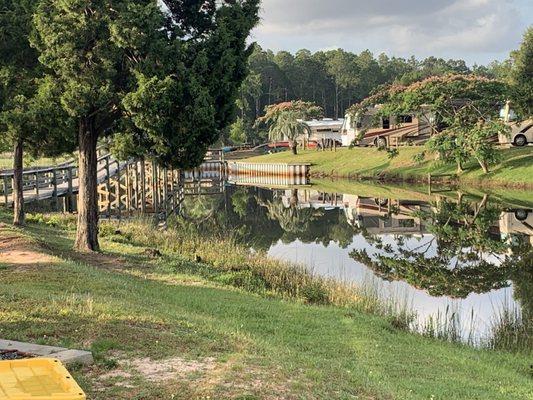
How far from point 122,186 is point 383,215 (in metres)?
18.5

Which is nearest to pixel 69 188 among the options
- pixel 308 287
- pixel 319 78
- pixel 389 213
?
pixel 389 213

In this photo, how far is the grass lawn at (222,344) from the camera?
5.95 m

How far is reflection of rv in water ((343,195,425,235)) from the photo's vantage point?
27.7 m

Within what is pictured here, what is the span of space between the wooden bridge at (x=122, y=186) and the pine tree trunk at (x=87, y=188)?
4999mm

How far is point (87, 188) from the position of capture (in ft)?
53.0

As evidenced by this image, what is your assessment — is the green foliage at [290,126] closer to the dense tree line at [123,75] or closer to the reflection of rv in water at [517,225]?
the reflection of rv in water at [517,225]

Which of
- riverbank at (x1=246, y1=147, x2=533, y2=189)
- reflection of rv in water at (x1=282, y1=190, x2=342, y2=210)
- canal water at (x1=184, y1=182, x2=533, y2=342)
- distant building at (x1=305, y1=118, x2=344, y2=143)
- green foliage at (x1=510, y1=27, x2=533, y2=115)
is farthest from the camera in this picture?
distant building at (x1=305, y1=118, x2=344, y2=143)

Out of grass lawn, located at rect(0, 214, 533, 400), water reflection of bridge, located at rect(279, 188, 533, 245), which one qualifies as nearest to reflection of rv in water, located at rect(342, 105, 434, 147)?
water reflection of bridge, located at rect(279, 188, 533, 245)

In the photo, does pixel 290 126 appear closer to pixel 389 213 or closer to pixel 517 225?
pixel 389 213

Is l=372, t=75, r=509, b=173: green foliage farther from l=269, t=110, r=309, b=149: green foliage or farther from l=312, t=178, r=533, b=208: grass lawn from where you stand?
l=269, t=110, r=309, b=149: green foliage

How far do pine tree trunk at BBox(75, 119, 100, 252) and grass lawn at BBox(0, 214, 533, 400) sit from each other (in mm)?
2646

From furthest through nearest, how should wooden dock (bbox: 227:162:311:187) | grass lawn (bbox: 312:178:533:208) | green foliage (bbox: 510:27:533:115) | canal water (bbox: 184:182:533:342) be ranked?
wooden dock (bbox: 227:162:311:187) < green foliage (bbox: 510:27:533:115) < grass lawn (bbox: 312:178:533:208) < canal water (bbox: 184:182:533:342)

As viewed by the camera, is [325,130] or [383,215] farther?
[325,130]

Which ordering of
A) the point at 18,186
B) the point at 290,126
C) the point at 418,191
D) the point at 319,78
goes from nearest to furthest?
the point at 18,186 → the point at 418,191 → the point at 290,126 → the point at 319,78
